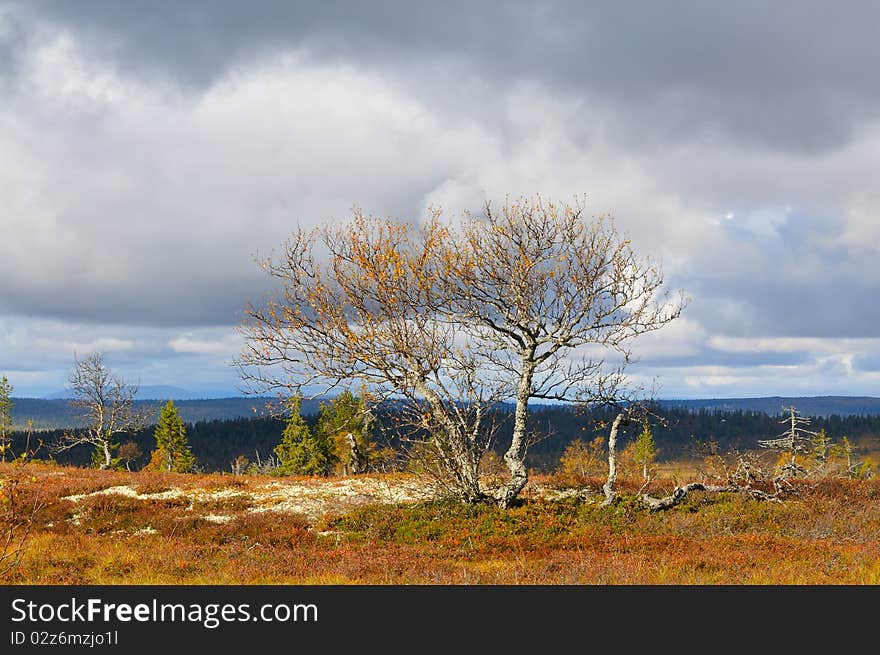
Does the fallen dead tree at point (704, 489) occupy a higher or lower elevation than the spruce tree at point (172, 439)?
higher

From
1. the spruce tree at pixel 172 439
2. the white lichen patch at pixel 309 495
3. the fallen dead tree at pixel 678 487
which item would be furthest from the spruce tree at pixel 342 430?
the fallen dead tree at pixel 678 487

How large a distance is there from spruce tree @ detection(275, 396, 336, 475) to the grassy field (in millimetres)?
45893

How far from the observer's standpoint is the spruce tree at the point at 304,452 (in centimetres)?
7594

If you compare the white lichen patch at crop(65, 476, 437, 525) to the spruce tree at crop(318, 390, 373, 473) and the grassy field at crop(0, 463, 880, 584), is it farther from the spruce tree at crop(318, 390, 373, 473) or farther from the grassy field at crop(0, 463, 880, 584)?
the spruce tree at crop(318, 390, 373, 473)

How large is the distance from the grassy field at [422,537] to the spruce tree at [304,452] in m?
45.9

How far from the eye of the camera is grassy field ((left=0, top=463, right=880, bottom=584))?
1495 centimetres

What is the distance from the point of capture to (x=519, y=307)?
2417 centimetres

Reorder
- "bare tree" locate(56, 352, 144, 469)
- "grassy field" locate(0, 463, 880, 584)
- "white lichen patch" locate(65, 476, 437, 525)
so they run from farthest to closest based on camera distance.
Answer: "bare tree" locate(56, 352, 144, 469) < "white lichen patch" locate(65, 476, 437, 525) < "grassy field" locate(0, 463, 880, 584)

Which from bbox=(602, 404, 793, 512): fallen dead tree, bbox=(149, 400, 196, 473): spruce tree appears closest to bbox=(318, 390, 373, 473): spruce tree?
bbox=(149, 400, 196, 473): spruce tree

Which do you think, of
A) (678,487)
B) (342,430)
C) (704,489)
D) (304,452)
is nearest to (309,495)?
(678,487)

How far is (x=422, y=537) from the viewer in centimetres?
2059

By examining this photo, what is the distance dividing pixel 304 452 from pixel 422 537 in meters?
60.0

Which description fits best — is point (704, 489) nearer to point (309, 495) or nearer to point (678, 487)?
point (678, 487)

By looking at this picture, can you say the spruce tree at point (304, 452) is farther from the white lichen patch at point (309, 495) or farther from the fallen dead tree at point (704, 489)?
the fallen dead tree at point (704, 489)
